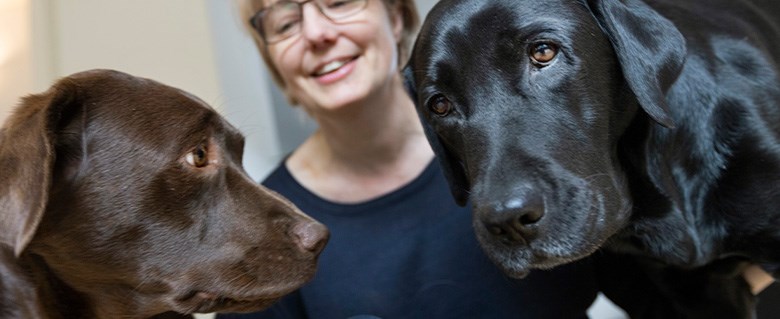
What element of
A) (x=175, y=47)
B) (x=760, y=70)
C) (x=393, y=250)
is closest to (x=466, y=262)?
(x=393, y=250)

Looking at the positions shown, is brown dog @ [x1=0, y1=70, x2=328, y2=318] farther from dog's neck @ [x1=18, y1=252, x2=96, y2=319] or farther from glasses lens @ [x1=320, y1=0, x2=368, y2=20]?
glasses lens @ [x1=320, y1=0, x2=368, y2=20]

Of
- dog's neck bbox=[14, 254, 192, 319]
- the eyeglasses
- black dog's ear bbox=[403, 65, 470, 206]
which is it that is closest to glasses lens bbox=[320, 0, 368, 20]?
the eyeglasses

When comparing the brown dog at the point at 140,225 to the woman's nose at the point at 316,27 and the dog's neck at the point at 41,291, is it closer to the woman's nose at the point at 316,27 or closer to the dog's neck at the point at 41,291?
the dog's neck at the point at 41,291

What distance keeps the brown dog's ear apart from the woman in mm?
869

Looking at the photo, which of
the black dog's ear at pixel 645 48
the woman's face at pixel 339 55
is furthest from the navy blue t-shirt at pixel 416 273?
the black dog's ear at pixel 645 48

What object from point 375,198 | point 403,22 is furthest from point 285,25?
point 375,198

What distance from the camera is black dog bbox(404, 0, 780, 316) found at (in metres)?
1.54

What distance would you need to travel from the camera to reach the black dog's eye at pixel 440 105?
177 centimetres

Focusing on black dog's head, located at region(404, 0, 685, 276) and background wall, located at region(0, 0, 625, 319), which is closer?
black dog's head, located at region(404, 0, 685, 276)

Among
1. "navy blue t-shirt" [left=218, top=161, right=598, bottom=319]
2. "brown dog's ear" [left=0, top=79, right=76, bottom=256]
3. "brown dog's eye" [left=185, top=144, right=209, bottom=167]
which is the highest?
"brown dog's ear" [left=0, top=79, right=76, bottom=256]

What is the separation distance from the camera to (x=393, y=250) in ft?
7.79

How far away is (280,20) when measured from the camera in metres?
2.32

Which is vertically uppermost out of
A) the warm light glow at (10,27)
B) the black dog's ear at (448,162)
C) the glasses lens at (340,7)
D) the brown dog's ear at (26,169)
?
the brown dog's ear at (26,169)

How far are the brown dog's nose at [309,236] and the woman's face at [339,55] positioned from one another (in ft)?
2.09
